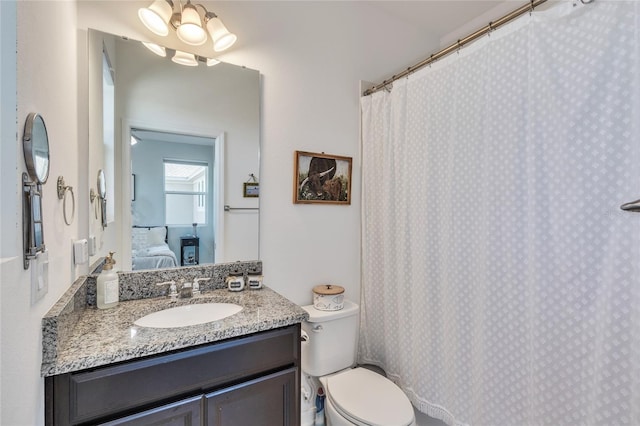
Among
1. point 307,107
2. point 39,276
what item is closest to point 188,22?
point 307,107

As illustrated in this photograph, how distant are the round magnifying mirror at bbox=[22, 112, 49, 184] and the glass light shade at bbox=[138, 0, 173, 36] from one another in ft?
2.68

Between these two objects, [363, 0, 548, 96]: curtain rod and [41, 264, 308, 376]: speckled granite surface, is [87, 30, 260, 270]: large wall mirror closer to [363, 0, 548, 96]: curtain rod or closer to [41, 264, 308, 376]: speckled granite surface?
[41, 264, 308, 376]: speckled granite surface

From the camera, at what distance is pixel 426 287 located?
158 centimetres

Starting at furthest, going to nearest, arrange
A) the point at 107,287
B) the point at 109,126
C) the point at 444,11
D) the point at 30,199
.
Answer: the point at 444,11, the point at 109,126, the point at 107,287, the point at 30,199

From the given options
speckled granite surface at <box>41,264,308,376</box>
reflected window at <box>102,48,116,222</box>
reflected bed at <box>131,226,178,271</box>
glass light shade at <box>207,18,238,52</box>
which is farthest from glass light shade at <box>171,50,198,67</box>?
speckled granite surface at <box>41,264,308,376</box>

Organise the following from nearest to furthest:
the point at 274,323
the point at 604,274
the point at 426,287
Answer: the point at 604,274
the point at 274,323
the point at 426,287

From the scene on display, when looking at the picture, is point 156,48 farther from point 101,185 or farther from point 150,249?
point 150,249

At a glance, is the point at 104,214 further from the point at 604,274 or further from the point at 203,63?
the point at 604,274

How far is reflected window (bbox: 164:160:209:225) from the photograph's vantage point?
1466mm

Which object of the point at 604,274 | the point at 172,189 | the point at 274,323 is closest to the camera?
the point at 604,274

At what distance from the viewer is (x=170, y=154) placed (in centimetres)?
147

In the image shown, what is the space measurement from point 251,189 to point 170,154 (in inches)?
17.0

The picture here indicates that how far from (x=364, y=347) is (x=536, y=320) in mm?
1072

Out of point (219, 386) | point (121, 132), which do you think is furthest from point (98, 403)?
point (121, 132)
